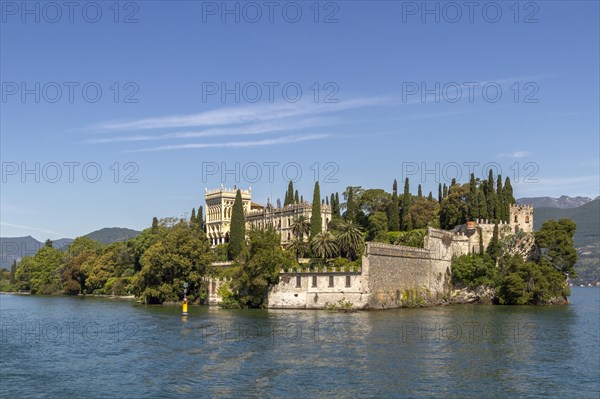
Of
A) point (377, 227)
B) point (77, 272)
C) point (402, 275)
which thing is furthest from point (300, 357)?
point (77, 272)

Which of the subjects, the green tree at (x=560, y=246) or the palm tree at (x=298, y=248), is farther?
the palm tree at (x=298, y=248)

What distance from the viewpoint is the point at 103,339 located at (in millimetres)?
45938

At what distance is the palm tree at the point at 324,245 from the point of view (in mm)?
80812

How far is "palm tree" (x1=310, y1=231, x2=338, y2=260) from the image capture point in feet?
265

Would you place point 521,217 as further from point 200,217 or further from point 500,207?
point 200,217

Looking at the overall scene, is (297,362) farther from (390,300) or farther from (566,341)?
(390,300)

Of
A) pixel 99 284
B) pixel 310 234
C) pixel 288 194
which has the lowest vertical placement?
pixel 99 284

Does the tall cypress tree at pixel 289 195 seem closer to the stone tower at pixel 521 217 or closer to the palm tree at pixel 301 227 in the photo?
the palm tree at pixel 301 227

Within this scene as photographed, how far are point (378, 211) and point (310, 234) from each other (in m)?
14.4

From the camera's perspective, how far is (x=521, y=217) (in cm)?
9025

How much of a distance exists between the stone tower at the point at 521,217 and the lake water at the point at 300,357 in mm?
29898

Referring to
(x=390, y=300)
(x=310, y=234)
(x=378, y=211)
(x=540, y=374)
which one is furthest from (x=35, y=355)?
(x=378, y=211)

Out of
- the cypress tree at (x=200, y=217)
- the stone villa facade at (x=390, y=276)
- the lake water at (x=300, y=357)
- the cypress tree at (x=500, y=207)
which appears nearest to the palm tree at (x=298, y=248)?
the stone villa facade at (x=390, y=276)

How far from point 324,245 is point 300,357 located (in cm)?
4367
